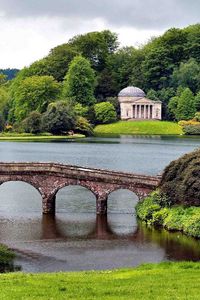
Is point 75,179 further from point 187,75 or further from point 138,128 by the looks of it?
point 187,75

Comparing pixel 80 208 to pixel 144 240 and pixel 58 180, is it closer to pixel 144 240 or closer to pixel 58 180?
pixel 58 180

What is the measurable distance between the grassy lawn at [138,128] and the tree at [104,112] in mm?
1929

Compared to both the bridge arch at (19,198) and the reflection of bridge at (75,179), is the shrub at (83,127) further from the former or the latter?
the reflection of bridge at (75,179)

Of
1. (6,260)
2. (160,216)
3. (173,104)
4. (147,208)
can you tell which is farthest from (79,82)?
(6,260)

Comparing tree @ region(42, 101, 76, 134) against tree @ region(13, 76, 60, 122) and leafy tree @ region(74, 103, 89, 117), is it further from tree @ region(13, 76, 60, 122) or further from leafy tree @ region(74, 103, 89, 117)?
leafy tree @ region(74, 103, 89, 117)

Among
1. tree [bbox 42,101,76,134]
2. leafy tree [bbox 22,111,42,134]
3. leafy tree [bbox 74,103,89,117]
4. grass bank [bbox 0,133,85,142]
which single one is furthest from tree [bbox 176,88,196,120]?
leafy tree [bbox 22,111,42,134]

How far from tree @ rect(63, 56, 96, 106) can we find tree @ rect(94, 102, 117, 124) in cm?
543

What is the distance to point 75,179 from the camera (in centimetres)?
5431

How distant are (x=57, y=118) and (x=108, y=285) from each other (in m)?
132

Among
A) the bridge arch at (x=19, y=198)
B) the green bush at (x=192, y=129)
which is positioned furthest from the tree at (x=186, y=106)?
the bridge arch at (x=19, y=198)

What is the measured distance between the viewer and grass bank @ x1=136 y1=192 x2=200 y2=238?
4572 centimetres

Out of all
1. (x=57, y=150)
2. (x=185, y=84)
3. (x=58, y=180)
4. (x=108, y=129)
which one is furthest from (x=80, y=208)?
(x=185, y=84)

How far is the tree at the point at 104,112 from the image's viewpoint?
18138cm

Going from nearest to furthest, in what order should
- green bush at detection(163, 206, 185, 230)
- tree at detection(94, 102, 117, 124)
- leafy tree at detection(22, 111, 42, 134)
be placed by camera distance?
green bush at detection(163, 206, 185, 230), leafy tree at detection(22, 111, 42, 134), tree at detection(94, 102, 117, 124)
